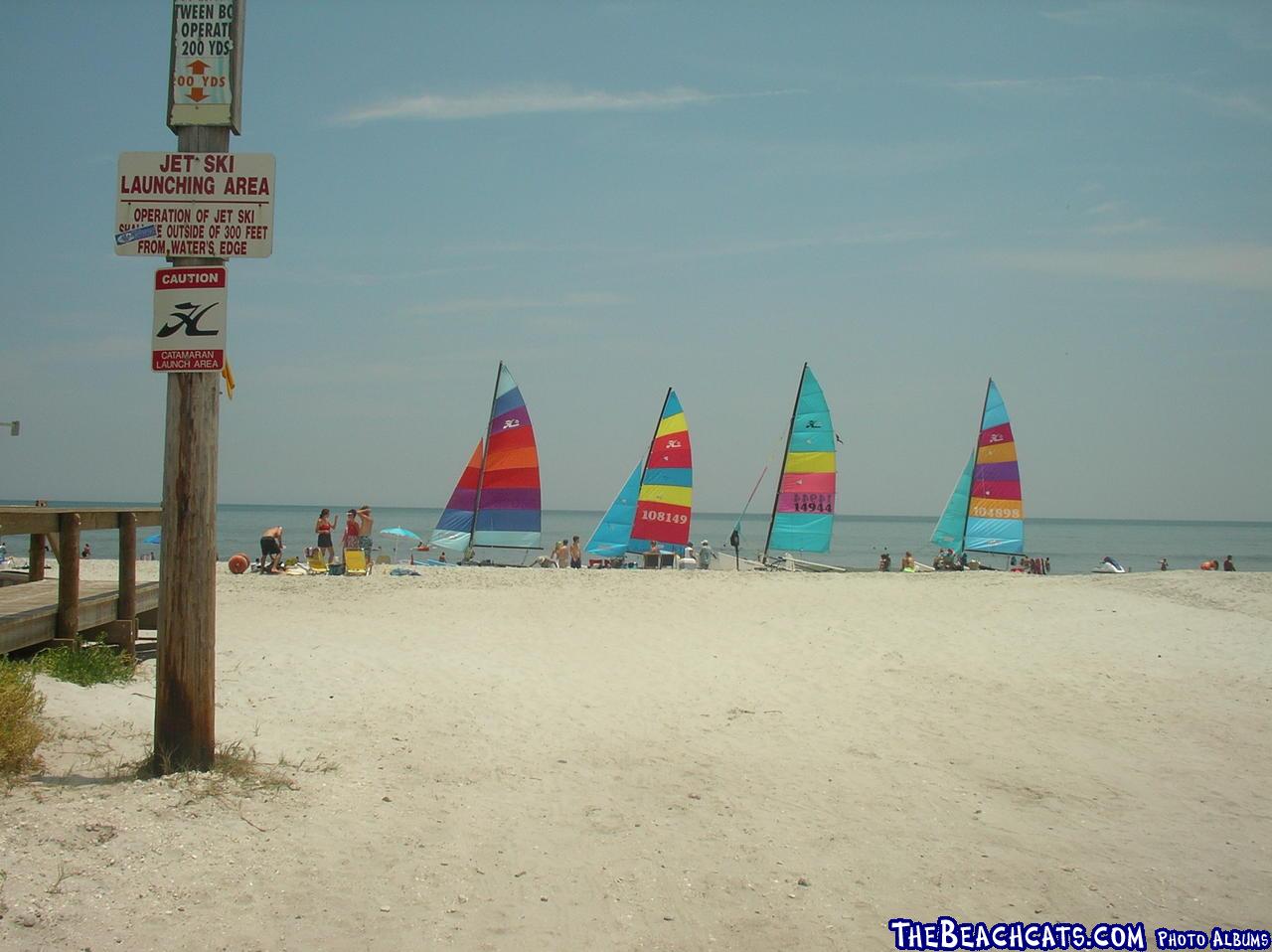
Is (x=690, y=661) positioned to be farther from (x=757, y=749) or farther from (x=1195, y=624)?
(x=1195, y=624)

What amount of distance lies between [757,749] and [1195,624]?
919cm

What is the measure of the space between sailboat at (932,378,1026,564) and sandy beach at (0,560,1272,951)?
63.8 ft

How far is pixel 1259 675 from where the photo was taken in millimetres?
11156

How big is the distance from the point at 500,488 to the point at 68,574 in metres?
22.5

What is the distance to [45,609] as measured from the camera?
705 cm

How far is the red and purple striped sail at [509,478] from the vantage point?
2909 centimetres

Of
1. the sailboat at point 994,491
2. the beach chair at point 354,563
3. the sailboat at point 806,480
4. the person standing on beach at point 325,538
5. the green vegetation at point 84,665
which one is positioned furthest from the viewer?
the sailboat at point 994,491

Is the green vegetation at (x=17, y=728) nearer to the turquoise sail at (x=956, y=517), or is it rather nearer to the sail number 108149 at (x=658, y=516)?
the sail number 108149 at (x=658, y=516)

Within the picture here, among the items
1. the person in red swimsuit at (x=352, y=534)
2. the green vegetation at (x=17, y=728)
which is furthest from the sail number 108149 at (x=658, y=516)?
the green vegetation at (x=17, y=728)

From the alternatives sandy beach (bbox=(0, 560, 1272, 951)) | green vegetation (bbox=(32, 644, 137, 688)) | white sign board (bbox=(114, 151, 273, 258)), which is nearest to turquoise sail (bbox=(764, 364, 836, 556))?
sandy beach (bbox=(0, 560, 1272, 951))

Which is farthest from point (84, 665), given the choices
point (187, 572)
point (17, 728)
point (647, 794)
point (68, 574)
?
point (647, 794)

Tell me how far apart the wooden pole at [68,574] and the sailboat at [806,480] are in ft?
72.8

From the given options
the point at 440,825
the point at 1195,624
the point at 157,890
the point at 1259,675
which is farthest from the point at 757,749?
the point at 1195,624

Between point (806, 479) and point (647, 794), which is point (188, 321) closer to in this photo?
point (647, 794)
